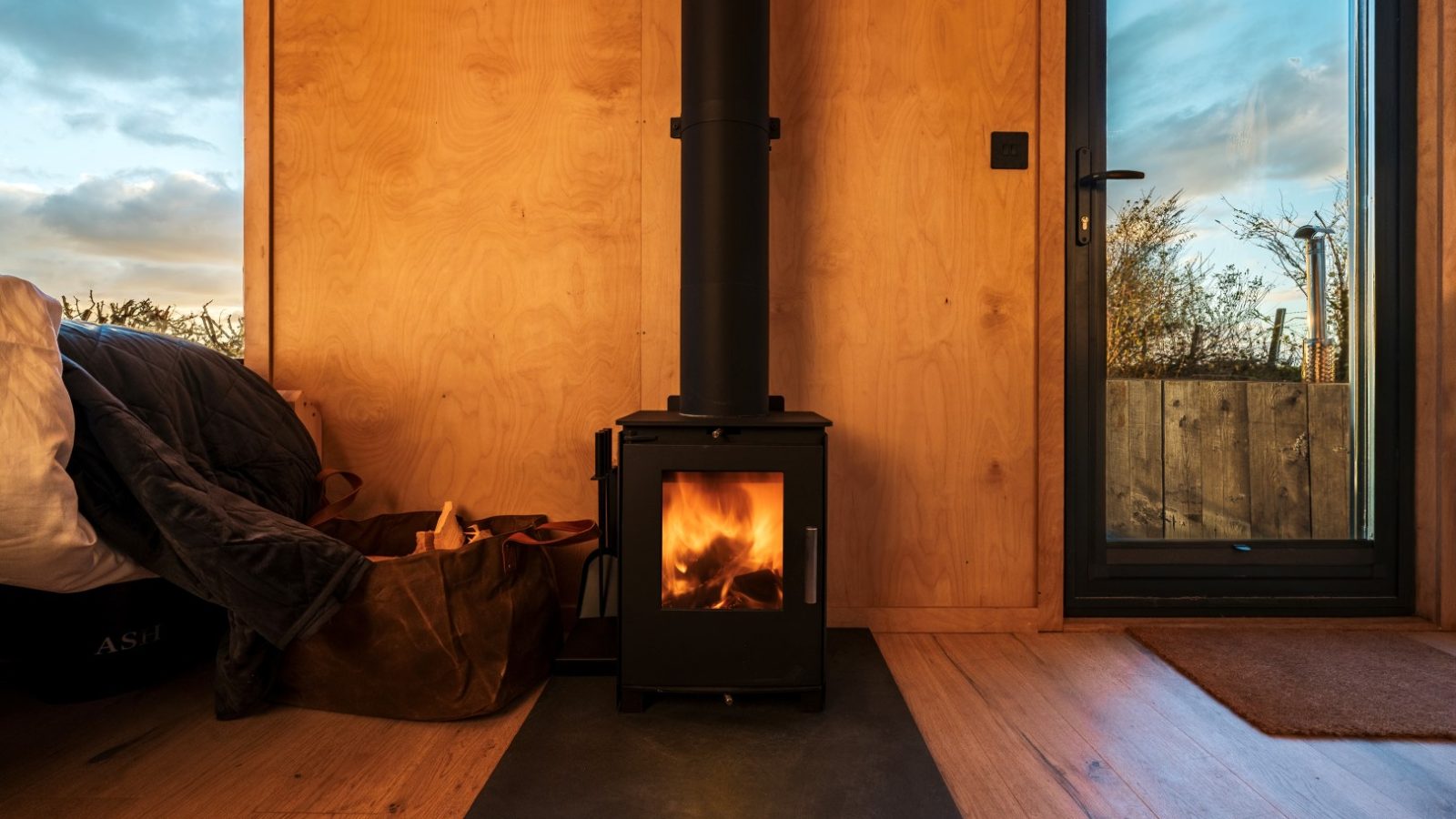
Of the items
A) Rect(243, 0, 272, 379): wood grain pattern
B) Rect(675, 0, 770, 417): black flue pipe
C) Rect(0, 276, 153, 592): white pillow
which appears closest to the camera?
Rect(0, 276, 153, 592): white pillow

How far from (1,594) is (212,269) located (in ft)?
3.46

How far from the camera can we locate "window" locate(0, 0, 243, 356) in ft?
6.43

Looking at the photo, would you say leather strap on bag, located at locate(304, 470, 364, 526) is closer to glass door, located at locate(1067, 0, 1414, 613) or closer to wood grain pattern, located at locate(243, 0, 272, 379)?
wood grain pattern, located at locate(243, 0, 272, 379)

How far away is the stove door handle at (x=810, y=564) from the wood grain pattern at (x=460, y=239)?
27.7 inches

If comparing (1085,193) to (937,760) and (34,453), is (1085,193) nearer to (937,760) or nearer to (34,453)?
(937,760)

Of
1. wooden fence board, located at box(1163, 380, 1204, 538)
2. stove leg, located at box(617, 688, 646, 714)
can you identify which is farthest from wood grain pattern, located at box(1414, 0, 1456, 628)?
stove leg, located at box(617, 688, 646, 714)

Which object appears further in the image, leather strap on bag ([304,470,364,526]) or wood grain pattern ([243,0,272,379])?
wood grain pattern ([243,0,272,379])

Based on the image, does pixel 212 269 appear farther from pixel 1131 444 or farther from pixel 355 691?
pixel 1131 444

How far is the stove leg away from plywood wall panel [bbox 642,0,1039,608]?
0.70m

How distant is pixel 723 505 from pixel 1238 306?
1.71m

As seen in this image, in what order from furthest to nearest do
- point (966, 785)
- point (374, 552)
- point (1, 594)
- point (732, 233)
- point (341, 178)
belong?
point (341, 178) → point (374, 552) → point (732, 233) → point (1, 594) → point (966, 785)

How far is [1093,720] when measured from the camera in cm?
131

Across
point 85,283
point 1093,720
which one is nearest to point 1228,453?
point 1093,720

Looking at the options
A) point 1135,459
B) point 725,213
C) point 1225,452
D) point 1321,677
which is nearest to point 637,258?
point 725,213
